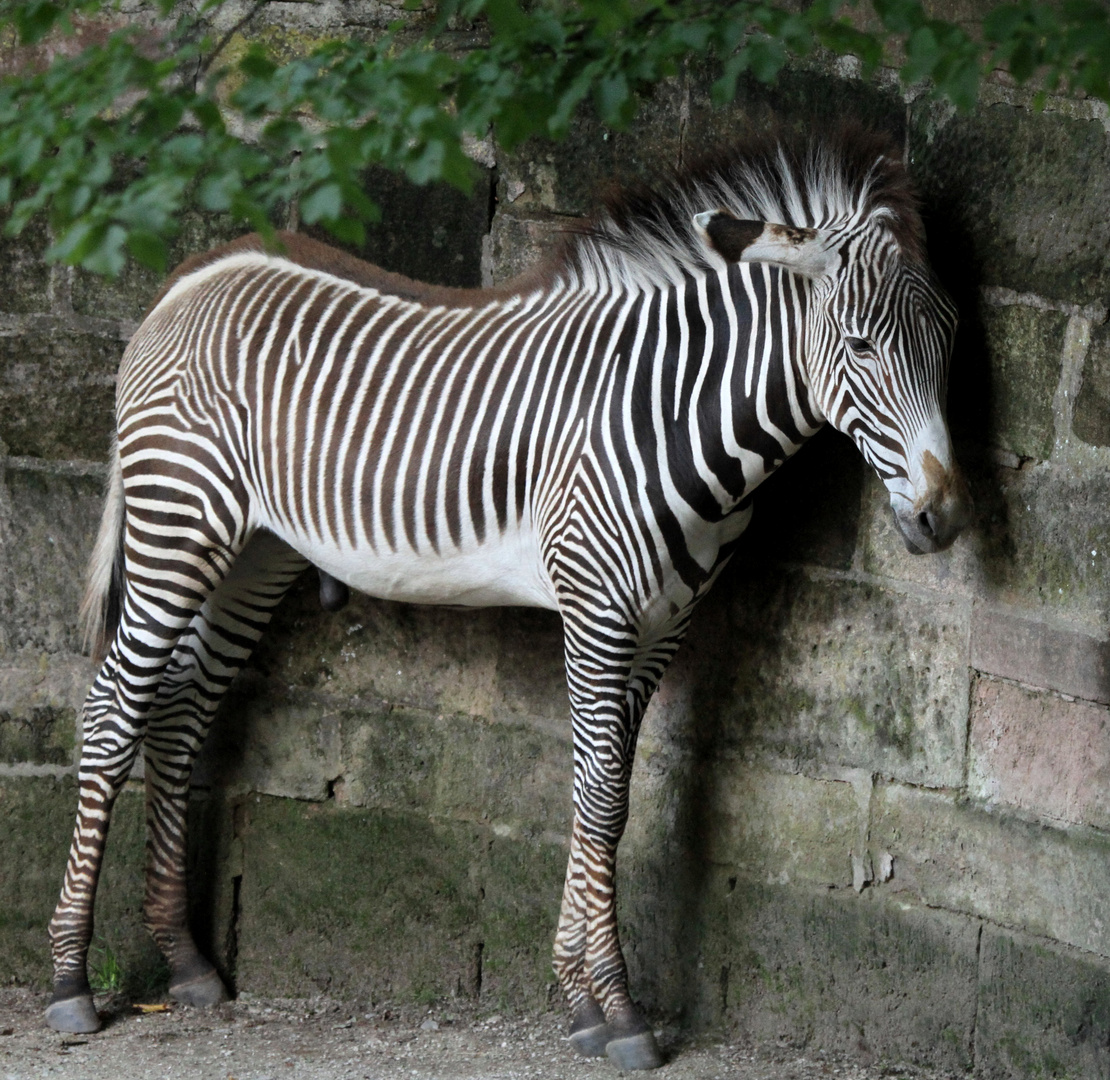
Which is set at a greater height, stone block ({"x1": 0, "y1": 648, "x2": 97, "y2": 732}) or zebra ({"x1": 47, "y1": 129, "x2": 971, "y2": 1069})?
zebra ({"x1": 47, "y1": 129, "x2": 971, "y2": 1069})

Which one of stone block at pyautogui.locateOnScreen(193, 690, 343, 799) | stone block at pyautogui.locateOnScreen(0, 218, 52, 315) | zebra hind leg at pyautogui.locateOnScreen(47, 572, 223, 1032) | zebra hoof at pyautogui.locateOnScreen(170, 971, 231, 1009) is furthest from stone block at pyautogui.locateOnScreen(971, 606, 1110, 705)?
stone block at pyautogui.locateOnScreen(0, 218, 52, 315)

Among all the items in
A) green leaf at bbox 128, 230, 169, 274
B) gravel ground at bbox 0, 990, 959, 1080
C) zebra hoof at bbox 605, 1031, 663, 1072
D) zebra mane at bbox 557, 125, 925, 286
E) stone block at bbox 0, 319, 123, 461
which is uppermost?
zebra mane at bbox 557, 125, 925, 286

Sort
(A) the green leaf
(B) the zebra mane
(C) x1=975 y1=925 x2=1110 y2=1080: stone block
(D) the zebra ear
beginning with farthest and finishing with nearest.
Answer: (C) x1=975 y1=925 x2=1110 y2=1080: stone block → (B) the zebra mane → (D) the zebra ear → (A) the green leaf

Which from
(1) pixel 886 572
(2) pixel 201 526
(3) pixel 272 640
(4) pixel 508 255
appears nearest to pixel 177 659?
(3) pixel 272 640

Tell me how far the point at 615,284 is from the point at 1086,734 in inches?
58.2

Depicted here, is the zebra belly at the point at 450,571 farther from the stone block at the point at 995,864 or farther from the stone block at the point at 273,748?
the stone block at the point at 995,864

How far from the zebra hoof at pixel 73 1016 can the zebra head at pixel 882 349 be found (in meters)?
2.52

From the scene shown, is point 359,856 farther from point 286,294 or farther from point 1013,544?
point 1013,544

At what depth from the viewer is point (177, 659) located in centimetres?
381

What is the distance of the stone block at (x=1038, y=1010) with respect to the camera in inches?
121

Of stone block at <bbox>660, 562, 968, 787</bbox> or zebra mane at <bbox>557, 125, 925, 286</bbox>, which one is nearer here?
zebra mane at <bbox>557, 125, 925, 286</bbox>

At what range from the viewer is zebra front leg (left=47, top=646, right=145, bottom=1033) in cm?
366

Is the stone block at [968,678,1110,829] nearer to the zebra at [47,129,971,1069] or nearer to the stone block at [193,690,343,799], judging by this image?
the zebra at [47,129,971,1069]

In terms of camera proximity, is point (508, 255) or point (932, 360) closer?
point (932, 360)
